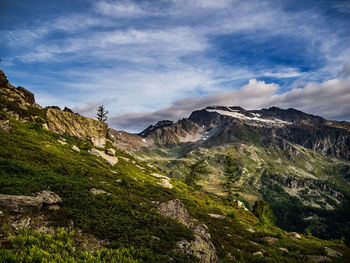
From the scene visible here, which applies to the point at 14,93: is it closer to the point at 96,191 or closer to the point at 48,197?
the point at 96,191

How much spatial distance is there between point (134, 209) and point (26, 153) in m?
18.0

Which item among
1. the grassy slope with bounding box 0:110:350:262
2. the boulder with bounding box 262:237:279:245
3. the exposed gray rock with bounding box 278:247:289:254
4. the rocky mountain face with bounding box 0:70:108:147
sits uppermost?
the rocky mountain face with bounding box 0:70:108:147

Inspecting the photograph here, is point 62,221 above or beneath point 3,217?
beneath

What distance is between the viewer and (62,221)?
13008mm

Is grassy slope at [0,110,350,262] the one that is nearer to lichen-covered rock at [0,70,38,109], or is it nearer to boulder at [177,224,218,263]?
boulder at [177,224,218,263]

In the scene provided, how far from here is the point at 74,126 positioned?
55312 mm

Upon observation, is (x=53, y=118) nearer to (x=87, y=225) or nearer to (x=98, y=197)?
(x=98, y=197)

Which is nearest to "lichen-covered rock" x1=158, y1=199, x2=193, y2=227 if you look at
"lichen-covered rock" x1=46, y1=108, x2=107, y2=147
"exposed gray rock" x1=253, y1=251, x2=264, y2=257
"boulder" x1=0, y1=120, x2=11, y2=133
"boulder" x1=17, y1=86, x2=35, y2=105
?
"exposed gray rock" x1=253, y1=251, x2=264, y2=257

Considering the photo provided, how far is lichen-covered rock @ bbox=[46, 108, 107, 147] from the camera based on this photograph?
51.7 metres

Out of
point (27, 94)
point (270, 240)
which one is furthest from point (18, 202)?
point (27, 94)

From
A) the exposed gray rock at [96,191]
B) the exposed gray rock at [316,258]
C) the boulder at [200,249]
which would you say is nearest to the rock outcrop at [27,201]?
the exposed gray rock at [96,191]

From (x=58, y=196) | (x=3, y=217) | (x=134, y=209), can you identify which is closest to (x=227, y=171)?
(x=134, y=209)

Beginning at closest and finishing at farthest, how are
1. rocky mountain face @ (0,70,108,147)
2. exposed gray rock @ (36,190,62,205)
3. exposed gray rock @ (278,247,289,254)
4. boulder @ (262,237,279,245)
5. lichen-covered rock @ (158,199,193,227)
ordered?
exposed gray rock @ (36,190,62,205), lichen-covered rock @ (158,199,193,227), exposed gray rock @ (278,247,289,254), boulder @ (262,237,279,245), rocky mountain face @ (0,70,108,147)

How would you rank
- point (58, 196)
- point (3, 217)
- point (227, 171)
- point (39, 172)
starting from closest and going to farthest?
point (3, 217) < point (58, 196) < point (39, 172) < point (227, 171)
